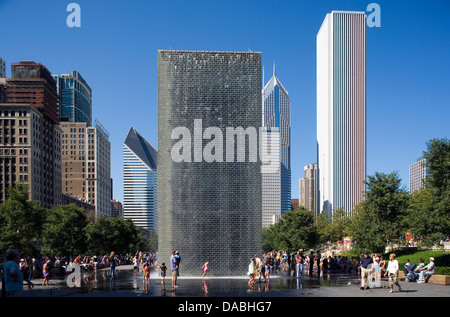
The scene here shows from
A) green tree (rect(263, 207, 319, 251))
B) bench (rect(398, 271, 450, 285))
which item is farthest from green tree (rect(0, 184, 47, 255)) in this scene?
green tree (rect(263, 207, 319, 251))

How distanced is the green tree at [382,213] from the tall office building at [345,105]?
14383 cm

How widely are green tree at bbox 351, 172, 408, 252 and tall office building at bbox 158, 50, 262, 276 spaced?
786 inches

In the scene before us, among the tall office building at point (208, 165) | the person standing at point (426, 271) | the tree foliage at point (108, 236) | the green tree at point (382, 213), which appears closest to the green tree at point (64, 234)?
the tree foliage at point (108, 236)

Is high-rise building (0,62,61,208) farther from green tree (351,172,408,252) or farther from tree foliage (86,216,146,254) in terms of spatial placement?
green tree (351,172,408,252)

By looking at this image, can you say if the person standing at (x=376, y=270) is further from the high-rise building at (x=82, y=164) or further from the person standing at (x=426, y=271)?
the high-rise building at (x=82, y=164)

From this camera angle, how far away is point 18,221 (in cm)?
4516

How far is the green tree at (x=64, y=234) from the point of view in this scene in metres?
51.6

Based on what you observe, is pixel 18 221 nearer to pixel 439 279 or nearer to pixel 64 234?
pixel 64 234

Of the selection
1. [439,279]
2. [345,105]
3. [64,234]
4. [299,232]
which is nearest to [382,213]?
[299,232]

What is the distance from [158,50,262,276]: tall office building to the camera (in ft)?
116

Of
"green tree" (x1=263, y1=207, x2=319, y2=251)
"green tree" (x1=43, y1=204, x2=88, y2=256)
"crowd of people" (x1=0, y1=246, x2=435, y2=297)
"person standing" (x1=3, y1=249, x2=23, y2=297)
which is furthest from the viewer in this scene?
"green tree" (x1=263, y1=207, x2=319, y2=251)
